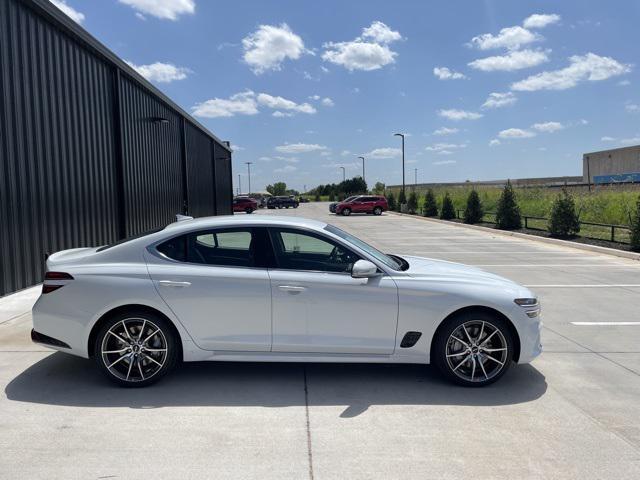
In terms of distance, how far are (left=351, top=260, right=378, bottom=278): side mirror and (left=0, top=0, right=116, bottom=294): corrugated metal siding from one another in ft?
20.2

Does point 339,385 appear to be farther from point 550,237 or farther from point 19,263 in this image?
point 550,237

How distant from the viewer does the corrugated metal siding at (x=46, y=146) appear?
820cm

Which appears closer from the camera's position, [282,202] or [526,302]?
[526,302]

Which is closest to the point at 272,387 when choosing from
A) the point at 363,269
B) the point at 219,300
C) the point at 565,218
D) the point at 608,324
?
the point at 219,300

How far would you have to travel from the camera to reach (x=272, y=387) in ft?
15.0

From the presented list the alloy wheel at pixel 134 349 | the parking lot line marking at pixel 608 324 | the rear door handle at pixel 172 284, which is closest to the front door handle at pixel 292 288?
the rear door handle at pixel 172 284

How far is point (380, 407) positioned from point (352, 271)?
113cm

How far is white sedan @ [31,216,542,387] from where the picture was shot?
443 centimetres

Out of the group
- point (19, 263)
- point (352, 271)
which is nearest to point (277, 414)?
point (352, 271)

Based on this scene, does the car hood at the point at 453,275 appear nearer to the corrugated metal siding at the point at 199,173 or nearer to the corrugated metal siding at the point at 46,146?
the corrugated metal siding at the point at 46,146

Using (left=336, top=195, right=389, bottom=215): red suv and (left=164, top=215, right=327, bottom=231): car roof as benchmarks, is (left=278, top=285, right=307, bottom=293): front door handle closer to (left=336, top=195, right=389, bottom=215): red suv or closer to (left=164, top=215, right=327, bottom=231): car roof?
(left=164, top=215, right=327, bottom=231): car roof

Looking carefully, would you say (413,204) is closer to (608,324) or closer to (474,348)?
(608,324)

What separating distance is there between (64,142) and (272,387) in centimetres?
776

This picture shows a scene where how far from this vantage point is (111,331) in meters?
4.44
